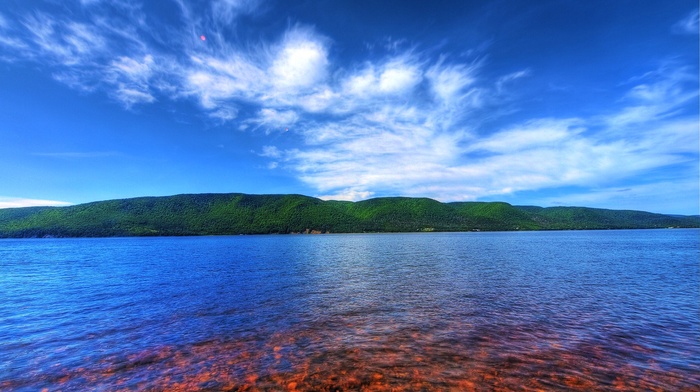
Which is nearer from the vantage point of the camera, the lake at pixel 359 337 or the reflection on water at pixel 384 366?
the reflection on water at pixel 384 366

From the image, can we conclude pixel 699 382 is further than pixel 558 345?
No

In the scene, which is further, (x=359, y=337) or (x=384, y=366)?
(x=359, y=337)

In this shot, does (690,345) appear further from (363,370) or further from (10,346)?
(10,346)

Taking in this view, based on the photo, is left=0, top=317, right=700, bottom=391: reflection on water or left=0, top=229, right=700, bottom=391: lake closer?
left=0, top=317, right=700, bottom=391: reflection on water

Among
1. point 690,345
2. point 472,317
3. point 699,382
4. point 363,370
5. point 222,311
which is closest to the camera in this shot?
point 699,382

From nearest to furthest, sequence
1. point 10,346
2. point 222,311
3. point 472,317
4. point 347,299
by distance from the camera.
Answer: point 10,346 → point 472,317 → point 222,311 → point 347,299

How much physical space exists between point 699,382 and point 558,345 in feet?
16.0

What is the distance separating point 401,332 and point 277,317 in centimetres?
902

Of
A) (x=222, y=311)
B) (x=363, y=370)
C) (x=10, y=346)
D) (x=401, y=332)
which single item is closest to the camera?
(x=363, y=370)

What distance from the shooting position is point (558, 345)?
53.0ft

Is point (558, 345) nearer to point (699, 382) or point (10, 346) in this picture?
point (699, 382)

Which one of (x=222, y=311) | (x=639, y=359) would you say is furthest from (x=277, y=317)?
(x=639, y=359)

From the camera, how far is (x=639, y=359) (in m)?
14.3

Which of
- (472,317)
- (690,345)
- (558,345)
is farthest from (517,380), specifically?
(690,345)
